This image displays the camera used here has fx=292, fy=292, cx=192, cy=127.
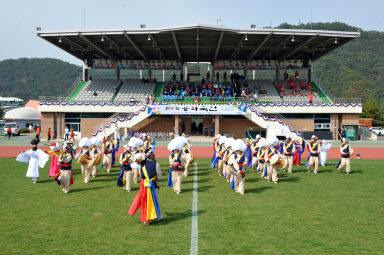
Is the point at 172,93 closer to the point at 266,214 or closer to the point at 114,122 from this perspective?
the point at 114,122

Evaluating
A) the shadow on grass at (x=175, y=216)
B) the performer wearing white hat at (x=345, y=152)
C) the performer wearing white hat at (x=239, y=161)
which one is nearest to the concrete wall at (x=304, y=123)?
the performer wearing white hat at (x=345, y=152)

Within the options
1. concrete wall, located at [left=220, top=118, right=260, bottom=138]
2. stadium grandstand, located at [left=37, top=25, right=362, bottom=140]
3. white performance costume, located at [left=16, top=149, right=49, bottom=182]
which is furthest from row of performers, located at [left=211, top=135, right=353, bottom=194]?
concrete wall, located at [left=220, top=118, right=260, bottom=138]

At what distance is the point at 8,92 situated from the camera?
13675cm

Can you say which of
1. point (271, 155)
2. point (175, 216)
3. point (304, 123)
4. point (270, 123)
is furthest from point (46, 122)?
point (175, 216)

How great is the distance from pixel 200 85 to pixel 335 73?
7248 cm

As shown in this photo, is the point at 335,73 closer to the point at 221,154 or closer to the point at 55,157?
the point at 221,154

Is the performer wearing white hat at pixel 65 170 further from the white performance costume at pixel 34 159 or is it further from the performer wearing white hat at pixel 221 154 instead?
the performer wearing white hat at pixel 221 154

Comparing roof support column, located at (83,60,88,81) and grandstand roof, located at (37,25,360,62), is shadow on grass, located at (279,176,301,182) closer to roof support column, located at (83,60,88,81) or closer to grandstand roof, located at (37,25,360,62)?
grandstand roof, located at (37,25,360,62)

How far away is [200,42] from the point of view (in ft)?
124

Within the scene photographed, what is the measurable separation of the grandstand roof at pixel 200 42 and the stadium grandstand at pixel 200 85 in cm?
12

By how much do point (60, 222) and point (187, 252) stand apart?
3658mm

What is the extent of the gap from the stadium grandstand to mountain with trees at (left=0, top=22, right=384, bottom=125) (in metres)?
25.8

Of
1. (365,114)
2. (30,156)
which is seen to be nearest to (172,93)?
(30,156)

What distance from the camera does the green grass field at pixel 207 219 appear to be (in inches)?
234
